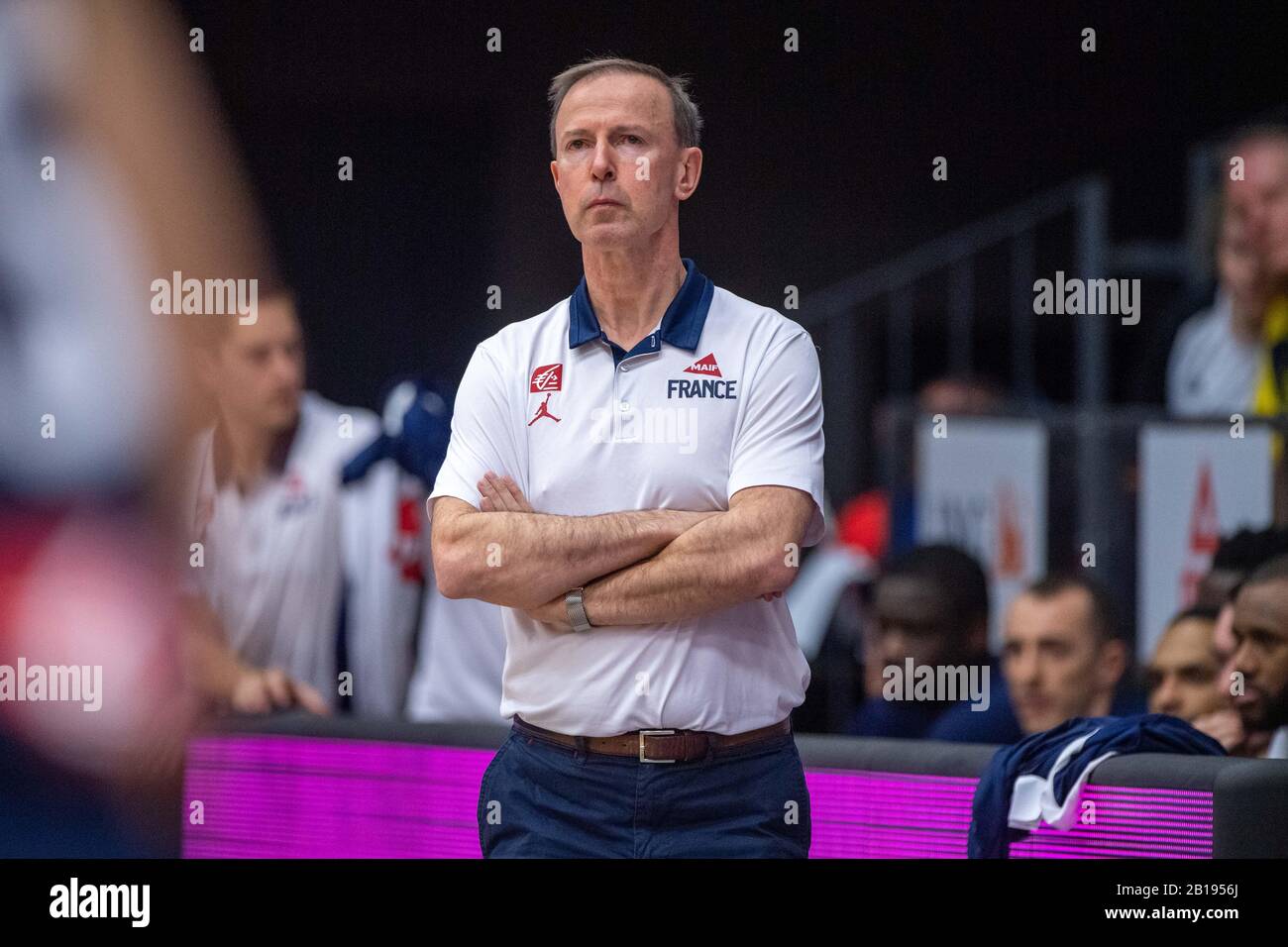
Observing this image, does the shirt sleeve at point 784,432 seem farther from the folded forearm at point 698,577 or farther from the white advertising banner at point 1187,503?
the white advertising banner at point 1187,503

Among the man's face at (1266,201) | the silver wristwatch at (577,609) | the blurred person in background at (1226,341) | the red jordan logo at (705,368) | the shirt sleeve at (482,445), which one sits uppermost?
the man's face at (1266,201)

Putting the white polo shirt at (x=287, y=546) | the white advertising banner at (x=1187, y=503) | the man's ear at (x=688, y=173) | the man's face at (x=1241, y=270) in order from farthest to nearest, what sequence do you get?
the man's face at (x=1241, y=270) → the white advertising banner at (x=1187, y=503) → the white polo shirt at (x=287, y=546) → the man's ear at (x=688, y=173)

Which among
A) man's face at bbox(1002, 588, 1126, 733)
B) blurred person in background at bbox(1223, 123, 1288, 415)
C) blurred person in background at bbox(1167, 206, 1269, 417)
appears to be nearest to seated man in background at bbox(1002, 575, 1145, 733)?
man's face at bbox(1002, 588, 1126, 733)

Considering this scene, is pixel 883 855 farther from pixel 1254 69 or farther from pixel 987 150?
pixel 1254 69

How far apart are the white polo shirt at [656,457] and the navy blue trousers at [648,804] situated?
57mm

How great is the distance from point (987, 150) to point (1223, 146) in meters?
0.96

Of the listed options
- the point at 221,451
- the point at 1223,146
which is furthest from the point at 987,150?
the point at 221,451

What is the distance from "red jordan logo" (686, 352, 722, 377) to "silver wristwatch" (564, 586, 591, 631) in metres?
0.41

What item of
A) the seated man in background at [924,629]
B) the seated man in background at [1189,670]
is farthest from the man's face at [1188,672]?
the seated man in background at [924,629]

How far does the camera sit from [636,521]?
2.98 m

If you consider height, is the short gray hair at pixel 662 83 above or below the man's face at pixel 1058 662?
above

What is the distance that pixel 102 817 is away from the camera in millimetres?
4586

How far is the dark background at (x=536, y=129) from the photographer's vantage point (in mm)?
4441

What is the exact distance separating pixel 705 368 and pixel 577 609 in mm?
460
